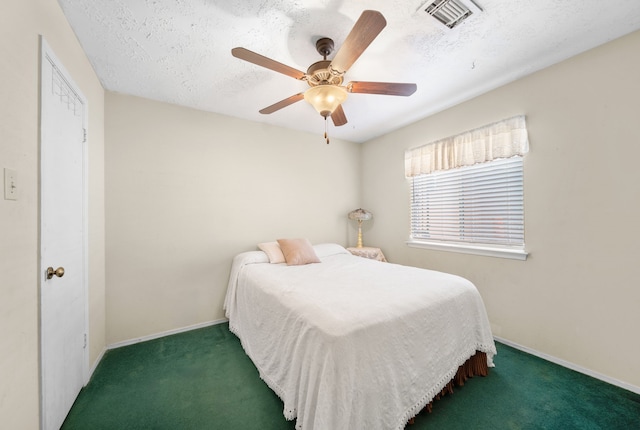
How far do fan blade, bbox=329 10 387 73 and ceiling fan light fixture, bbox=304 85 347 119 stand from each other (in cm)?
13

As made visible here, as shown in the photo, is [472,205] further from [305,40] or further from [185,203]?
[185,203]

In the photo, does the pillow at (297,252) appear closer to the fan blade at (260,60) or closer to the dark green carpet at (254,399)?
the dark green carpet at (254,399)

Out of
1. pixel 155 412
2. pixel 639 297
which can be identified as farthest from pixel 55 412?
pixel 639 297

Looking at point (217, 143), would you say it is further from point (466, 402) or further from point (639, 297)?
point (639, 297)

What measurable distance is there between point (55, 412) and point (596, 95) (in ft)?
13.5

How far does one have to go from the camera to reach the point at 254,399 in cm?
165

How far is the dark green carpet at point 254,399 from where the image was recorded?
1.45 meters

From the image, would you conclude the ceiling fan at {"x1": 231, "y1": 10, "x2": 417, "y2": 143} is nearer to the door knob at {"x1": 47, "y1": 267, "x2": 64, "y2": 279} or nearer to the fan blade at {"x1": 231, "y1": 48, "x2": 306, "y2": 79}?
the fan blade at {"x1": 231, "y1": 48, "x2": 306, "y2": 79}

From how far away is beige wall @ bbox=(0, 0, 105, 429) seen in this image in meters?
0.95

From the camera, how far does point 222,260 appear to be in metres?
2.89

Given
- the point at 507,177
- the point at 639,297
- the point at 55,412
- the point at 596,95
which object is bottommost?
the point at 55,412

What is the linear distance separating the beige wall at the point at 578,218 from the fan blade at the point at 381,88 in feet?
4.25
